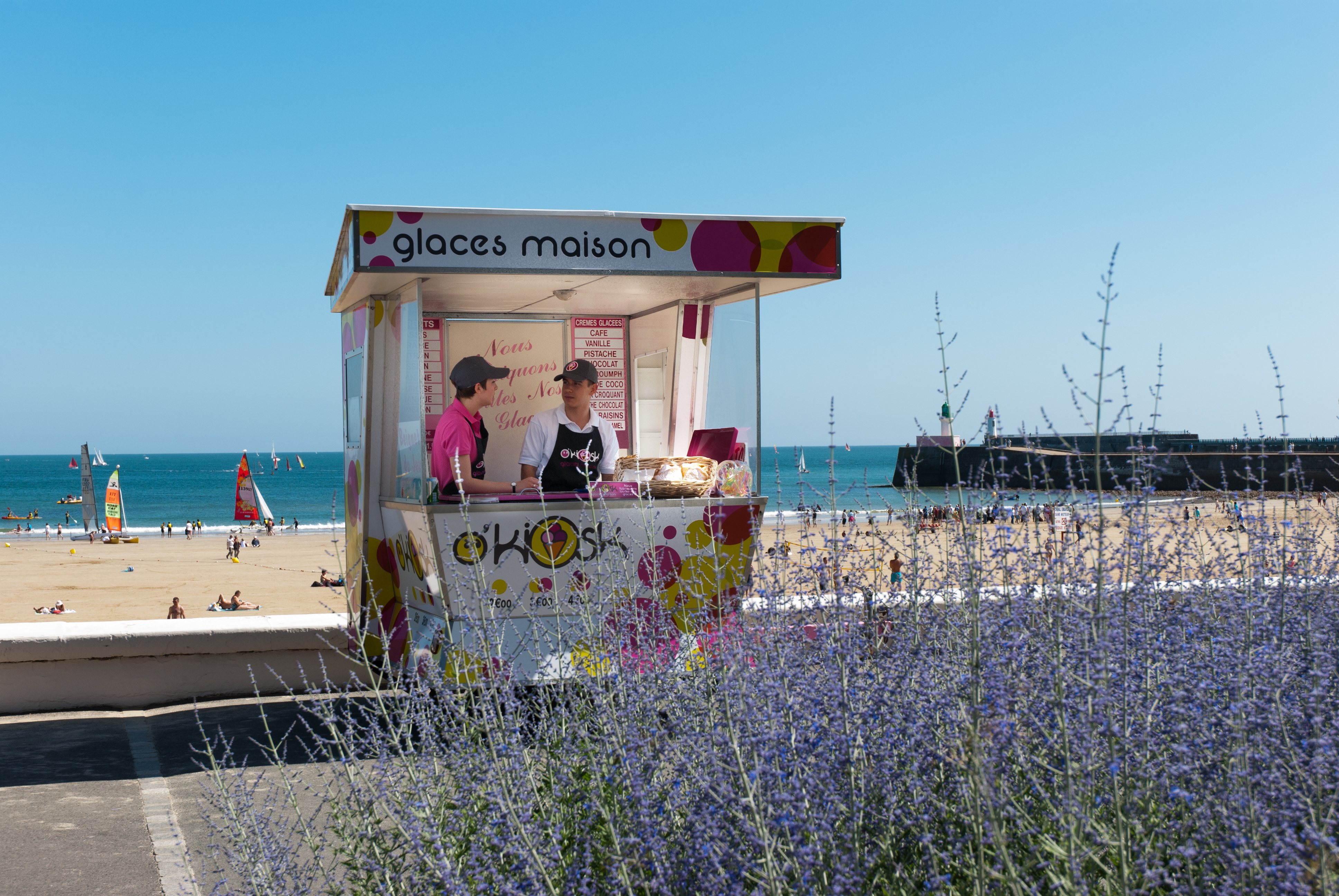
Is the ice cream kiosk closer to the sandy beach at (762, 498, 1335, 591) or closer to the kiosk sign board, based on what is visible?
the kiosk sign board

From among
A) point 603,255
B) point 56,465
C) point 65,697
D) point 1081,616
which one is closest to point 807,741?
point 1081,616

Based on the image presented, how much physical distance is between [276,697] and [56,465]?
18631cm

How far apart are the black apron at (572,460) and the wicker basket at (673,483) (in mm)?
163

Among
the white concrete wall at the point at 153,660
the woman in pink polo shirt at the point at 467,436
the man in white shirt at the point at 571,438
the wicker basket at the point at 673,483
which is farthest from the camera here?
the man in white shirt at the point at 571,438

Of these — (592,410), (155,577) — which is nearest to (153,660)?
(592,410)

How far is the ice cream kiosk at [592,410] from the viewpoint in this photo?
6.11m

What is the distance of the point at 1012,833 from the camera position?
8.37 feet

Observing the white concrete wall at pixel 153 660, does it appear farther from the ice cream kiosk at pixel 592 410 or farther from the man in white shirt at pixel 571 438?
the man in white shirt at pixel 571 438

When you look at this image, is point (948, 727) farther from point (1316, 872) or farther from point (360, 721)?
point (360, 721)

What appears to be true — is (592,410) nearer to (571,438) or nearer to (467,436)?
(571,438)

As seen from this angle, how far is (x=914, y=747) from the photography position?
281 cm

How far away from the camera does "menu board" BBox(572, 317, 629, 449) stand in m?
9.22

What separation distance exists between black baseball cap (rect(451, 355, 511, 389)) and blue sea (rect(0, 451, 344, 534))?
2228 cm

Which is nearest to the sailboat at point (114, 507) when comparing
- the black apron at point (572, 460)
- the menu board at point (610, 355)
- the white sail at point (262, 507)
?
the white sail at point (262, 507)
